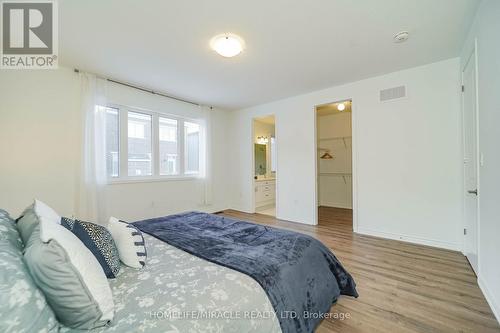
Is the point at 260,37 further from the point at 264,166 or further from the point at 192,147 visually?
the point at 264,166

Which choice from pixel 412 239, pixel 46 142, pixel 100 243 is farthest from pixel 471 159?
pixel 46 142

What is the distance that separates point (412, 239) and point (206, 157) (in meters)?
4.15

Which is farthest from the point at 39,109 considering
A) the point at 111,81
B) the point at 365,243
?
the point at 365,243

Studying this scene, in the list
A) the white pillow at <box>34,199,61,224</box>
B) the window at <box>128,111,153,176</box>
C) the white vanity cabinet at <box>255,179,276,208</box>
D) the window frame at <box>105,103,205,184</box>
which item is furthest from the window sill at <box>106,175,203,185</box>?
the white pillow at <box>34,199,61,224</box>

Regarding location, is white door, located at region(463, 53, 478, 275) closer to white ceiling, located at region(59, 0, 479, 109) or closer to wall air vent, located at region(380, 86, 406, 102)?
white ceiling, located at region(59, 0, 479, 109)

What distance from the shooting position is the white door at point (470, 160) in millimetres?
2271

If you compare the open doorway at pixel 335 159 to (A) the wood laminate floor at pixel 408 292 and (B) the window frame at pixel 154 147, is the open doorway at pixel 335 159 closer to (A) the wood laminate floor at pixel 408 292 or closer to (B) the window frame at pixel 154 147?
(A) the wood laminate floor at pixel 408 292

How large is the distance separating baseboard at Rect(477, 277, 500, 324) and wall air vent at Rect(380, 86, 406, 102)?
255 cm

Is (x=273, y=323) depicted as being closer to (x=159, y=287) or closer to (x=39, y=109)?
(x=159, y=287)

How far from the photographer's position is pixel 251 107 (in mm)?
5398

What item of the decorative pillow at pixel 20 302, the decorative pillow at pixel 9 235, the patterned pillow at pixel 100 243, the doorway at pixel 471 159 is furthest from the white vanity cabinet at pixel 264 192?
the decorative pillow at pixel 20 302

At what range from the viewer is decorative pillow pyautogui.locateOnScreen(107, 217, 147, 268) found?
1356 mm

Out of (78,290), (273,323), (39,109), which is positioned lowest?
(273,323)

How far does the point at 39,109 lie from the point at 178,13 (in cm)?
252
